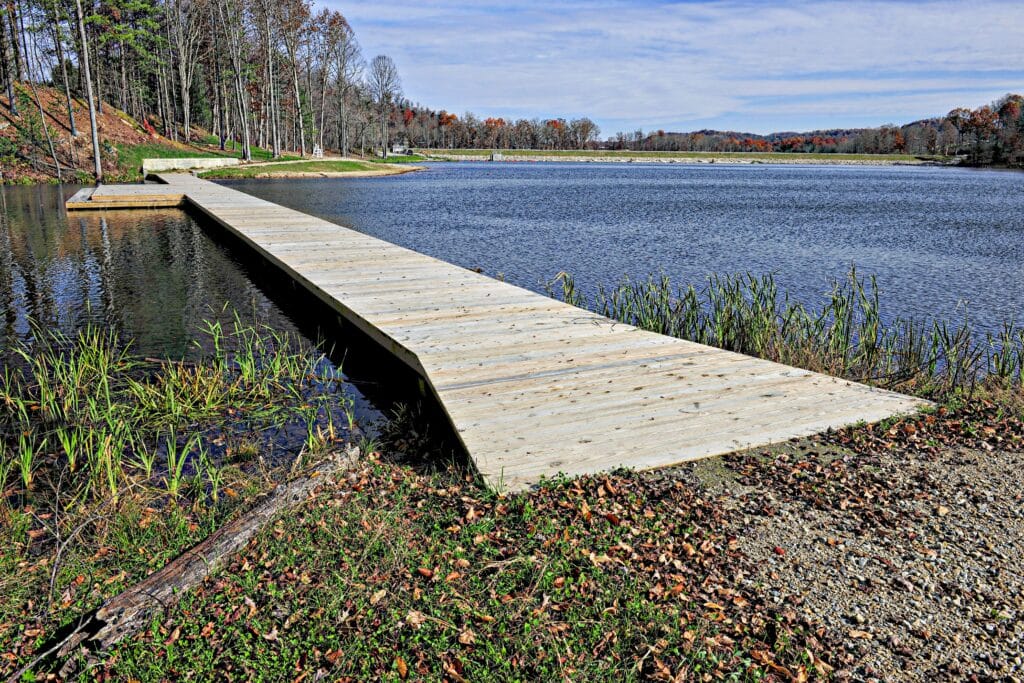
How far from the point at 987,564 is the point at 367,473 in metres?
2.97

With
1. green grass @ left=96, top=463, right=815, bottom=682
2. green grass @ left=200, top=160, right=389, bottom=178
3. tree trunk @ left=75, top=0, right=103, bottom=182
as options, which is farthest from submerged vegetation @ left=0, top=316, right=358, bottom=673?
green grass @ left=200, top=160, right=389, bottom=178

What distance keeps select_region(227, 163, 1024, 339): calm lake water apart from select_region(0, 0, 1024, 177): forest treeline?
8299 mm

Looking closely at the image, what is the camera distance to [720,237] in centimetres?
1609

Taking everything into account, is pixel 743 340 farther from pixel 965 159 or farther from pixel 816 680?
pixel 965 159

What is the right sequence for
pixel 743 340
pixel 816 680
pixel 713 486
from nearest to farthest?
pixel 816 680
pixel 713 486
pixel 743 340

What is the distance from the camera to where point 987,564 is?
117 inches

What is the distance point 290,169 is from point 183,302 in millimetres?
27845

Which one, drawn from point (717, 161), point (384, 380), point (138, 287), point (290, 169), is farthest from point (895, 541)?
point (717, 161)

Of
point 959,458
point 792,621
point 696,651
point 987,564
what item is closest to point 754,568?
point 792,621

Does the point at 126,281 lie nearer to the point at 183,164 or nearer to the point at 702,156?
the point at 183,164

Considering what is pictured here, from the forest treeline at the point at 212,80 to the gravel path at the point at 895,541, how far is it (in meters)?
24.3

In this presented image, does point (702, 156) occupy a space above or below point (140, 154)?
above

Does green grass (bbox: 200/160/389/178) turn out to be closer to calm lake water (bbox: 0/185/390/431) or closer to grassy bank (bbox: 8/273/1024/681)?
calm lake water (bbox: 0/185/390/431)

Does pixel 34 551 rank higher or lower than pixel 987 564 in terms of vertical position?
lower
